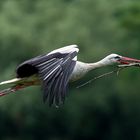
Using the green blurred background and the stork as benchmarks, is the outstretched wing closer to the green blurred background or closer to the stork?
the stork

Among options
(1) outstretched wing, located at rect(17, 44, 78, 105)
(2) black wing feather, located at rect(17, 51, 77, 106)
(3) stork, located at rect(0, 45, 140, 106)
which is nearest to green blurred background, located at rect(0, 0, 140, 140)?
(3) stork, located at rect(0, 45, 140, 106)

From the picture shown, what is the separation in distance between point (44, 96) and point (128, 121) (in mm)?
34294

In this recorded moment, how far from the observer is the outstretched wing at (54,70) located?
15.0 m

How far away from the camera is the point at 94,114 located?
157ft

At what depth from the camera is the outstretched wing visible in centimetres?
1499

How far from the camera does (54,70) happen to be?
15.7m

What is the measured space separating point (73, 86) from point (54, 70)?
91.8ft

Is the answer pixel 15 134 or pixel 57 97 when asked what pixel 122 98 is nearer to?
pixel 15 134

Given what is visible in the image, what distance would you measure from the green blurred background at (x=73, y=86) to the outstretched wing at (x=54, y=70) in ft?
87.5

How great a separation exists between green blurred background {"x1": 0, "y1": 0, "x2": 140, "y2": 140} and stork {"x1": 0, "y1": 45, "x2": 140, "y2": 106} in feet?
83.6

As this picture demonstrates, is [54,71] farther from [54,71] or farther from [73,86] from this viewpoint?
[73,86]

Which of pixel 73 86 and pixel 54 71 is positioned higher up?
pixel 54 71

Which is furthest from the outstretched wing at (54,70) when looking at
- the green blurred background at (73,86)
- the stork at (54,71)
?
the green blurred background at (73,86)

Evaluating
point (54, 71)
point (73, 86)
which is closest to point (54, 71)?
point (54, 71)
